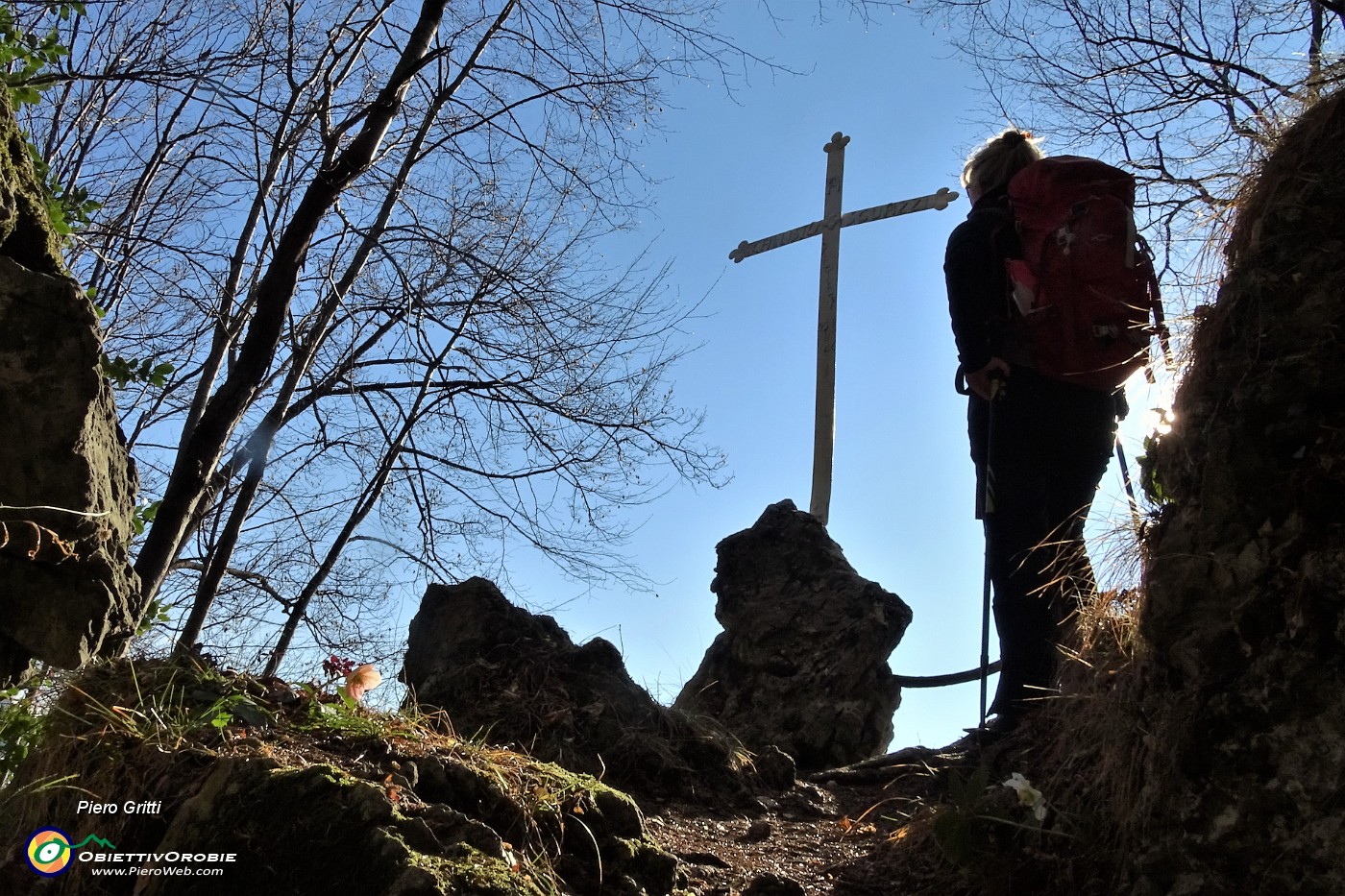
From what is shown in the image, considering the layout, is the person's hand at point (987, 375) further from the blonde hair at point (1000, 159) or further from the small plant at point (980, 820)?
the small plant at point (980, 820)

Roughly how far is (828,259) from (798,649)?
4.47m

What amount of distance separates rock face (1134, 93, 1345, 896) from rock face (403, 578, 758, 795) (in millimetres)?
1900

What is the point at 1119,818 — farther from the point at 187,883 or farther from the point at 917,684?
the point at 917,684

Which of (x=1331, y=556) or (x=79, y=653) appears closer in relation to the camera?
(x=1331, y=556)

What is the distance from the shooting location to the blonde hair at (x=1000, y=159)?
392 cm

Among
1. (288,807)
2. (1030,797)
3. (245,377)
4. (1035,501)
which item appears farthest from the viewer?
(245,377)

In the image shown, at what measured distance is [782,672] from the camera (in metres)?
5.23

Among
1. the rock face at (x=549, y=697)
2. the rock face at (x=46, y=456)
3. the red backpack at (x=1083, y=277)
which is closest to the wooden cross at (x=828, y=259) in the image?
the rock face at (x=549, y=697)

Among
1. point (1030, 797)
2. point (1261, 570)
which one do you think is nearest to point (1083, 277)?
point (1261, 570)

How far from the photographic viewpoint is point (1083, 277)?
3.35 m

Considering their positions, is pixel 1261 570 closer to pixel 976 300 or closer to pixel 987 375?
pixel 987 375

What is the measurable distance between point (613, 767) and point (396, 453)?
4.99m

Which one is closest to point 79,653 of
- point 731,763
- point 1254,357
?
point 731,763

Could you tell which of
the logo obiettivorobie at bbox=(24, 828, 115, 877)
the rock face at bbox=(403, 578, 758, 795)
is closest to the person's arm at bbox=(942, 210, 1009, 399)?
the rock face at bbox=(403, 578, 758, 795)
